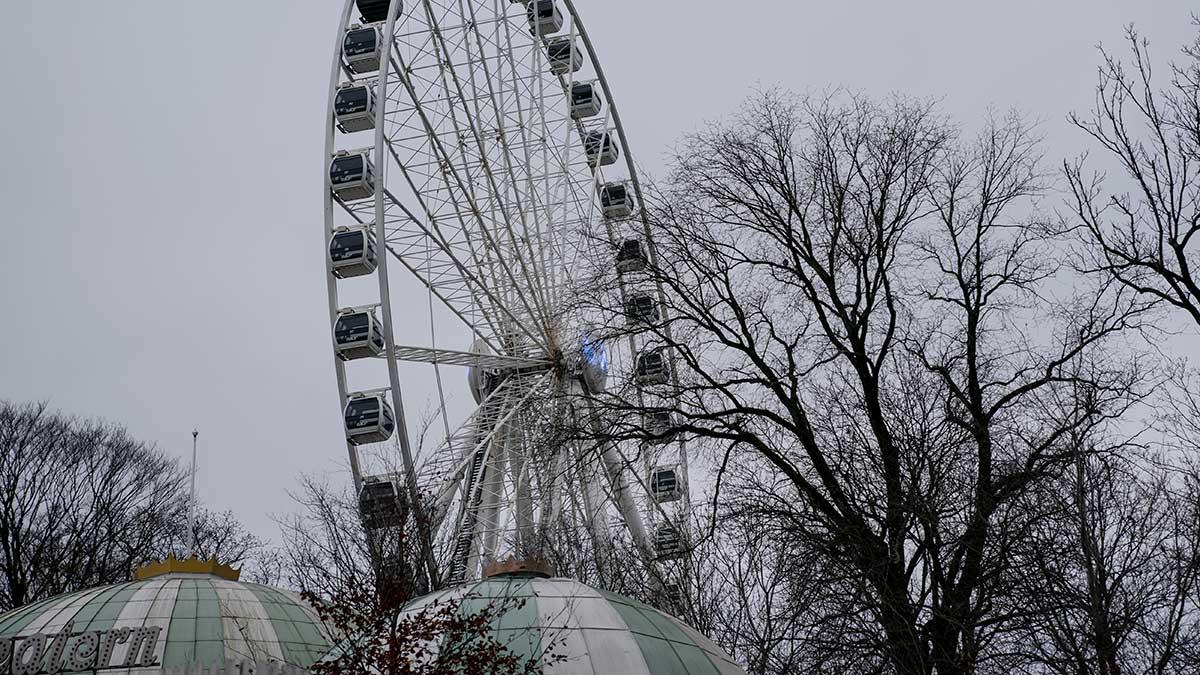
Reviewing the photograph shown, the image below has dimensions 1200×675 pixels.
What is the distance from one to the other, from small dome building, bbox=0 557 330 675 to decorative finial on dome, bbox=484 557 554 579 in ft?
15.3

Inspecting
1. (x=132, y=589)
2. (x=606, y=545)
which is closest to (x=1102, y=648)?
(x=132, y=589)

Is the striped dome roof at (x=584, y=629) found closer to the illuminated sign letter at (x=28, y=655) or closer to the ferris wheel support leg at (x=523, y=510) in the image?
the illuminated sign letter at (x=28, y=655)

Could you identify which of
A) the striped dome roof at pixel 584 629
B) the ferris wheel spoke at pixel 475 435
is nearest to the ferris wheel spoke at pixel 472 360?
the ferris wheel spoke at pixel 475 435

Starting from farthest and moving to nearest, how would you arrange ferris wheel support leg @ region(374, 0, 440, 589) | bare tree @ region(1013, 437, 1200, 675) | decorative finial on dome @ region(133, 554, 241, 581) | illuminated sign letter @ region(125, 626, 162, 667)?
ferris wheel support leg @ region(374, 0, 440, 589) → decorative finial on dome @ region(133, 554, 241, 581) → illuminated sign letter @ region(125, 626, 162, 667) → bare tree @ region(1013, 437, 1200, 675)

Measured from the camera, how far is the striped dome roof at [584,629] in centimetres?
1839

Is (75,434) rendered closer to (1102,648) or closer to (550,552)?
(550,552)

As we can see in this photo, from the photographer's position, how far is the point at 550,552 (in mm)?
38188

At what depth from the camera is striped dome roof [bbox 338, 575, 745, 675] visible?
18391mm

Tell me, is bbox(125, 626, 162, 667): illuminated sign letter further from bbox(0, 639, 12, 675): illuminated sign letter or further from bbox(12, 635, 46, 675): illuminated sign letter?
bbox(0, 639, 12, 675): illuminated sign letter

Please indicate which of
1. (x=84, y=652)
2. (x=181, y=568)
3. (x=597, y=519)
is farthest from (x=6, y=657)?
(x=597, y=519)

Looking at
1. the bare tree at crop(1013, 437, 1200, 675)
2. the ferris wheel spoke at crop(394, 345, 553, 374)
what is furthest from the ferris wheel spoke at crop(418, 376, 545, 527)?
the bare tree at crop(1013, 437, 1200, 675)

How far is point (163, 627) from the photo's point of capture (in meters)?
25.7

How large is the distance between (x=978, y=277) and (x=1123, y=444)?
2.78 m

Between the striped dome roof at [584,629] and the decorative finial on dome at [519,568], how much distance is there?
0.52 ft
